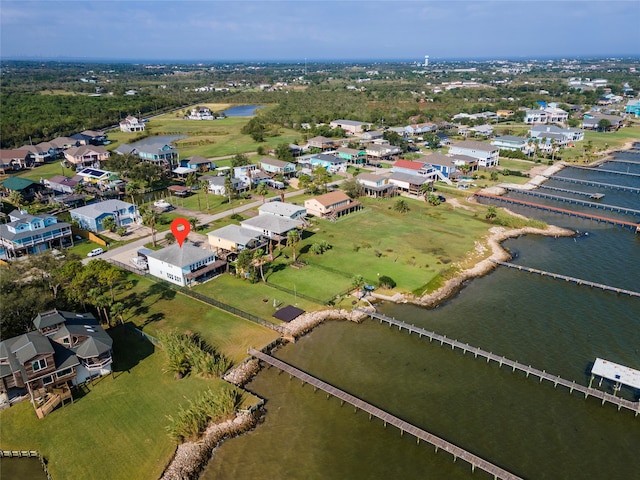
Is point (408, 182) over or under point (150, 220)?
under

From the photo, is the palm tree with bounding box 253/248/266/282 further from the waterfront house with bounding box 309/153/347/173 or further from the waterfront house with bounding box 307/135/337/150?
the waterfront house with bounding box 307/135/337/150

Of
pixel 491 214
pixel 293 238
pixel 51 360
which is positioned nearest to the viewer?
pixel 51 360

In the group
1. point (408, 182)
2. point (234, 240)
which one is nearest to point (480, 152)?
point (408, 182)

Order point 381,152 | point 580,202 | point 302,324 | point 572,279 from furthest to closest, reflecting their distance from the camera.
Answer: point 381,152 → point 580,202 → point 572,279 → point 302,324

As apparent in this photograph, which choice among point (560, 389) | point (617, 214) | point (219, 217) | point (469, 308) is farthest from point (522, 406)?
point (617, 214)

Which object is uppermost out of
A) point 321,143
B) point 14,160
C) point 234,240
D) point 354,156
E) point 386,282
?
point 14,160

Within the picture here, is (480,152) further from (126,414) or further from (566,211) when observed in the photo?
(126,414)

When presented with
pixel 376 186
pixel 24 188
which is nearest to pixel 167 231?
pixel 24 188

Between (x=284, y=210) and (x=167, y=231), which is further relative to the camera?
(x=284, y=210)
